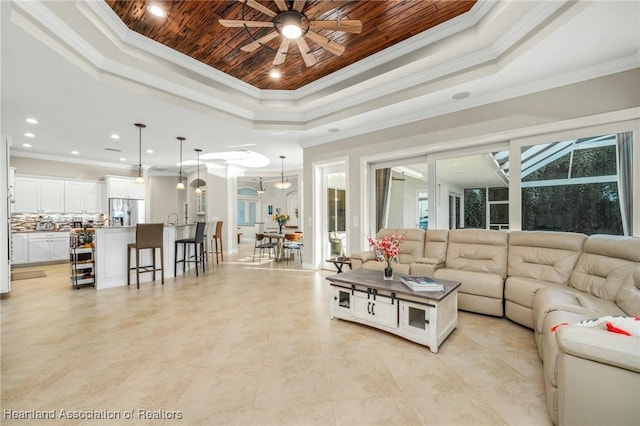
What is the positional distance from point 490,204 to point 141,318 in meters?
5.14

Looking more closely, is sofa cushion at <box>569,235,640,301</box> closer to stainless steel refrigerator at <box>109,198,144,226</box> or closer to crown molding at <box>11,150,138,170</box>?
stainless steel refrigerator at <box>109,198,144,226</box>

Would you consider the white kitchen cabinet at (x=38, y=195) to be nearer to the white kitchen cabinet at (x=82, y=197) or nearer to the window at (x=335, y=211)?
the white kitchen cabinet at (x=82, y=197)

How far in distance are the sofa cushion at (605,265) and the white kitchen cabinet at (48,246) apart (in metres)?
10.4

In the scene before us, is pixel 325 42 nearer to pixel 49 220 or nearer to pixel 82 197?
pixel 82 197

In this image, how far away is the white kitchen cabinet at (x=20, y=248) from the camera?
643 centimetres

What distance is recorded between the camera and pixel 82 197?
7727mm

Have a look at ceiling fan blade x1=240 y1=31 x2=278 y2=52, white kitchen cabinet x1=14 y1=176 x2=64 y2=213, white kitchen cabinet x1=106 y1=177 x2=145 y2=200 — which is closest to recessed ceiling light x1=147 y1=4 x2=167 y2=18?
ceiling fan blade x1=240 y1=31 x2=278 y2=52

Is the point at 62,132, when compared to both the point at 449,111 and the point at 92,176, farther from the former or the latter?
the point at 449,111

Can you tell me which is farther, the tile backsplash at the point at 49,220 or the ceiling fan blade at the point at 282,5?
the tile backsplash at the point at 49,220

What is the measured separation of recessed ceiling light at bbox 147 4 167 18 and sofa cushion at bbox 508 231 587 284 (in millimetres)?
4914

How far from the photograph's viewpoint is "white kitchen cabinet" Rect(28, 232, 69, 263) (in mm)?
6688

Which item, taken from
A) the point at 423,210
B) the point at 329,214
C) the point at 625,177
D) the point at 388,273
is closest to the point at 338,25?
the point at 388,273

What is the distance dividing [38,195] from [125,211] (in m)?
1.93

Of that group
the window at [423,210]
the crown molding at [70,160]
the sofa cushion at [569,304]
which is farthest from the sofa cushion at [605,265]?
the crown molding at [70,160]
